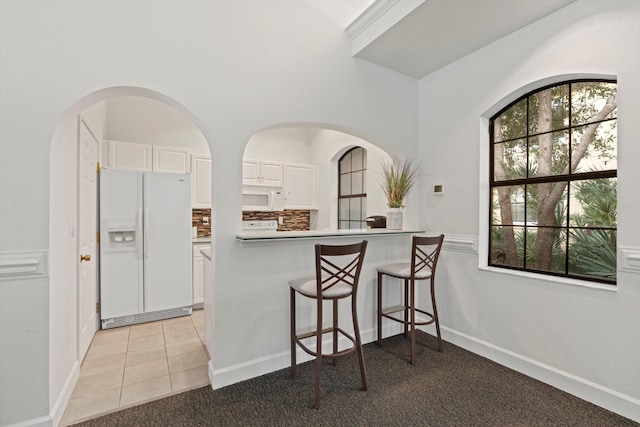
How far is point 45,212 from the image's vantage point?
178 cm

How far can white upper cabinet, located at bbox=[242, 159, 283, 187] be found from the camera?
15.7ft

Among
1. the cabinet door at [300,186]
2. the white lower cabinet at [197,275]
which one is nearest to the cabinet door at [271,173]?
the cabinet door at [300,186]

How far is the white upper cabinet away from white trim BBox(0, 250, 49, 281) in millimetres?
3104

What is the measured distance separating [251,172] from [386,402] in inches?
147

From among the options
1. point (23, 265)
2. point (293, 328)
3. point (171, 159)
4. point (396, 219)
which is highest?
point (171, 159)

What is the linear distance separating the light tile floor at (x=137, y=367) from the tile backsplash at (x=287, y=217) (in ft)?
6.88

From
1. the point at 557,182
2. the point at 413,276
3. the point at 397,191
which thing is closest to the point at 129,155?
the point at 397,191

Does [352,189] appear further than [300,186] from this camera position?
No

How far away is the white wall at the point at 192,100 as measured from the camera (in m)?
1.72

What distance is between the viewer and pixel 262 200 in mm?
4906

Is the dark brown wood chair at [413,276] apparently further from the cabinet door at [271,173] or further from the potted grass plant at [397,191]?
the cabinet door at [271,173]

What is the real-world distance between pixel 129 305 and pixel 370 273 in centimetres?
281

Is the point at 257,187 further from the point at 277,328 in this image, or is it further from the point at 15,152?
the point at 15,152

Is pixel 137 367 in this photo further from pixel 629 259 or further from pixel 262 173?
pixel 629 259
